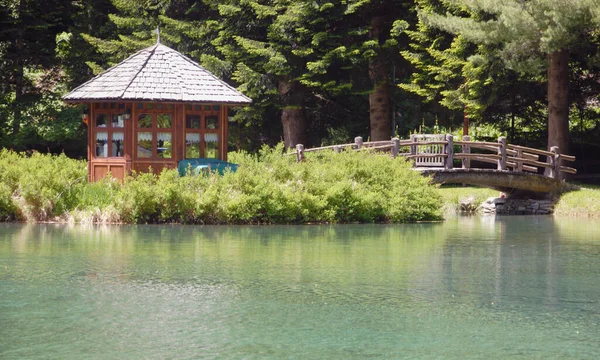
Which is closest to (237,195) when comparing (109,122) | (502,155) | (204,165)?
(204,165)

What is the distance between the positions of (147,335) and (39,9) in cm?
3691

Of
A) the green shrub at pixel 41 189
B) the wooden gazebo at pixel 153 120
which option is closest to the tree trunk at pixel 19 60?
the wooden gazebo at pixel 153 120

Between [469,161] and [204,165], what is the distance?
8.70 m

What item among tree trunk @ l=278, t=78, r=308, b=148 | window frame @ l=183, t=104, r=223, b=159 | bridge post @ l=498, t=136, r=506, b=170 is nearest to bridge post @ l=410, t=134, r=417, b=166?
bridge post @ l=498, t=136, r=506, b=170

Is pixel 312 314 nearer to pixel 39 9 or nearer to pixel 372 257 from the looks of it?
pixel 372 257

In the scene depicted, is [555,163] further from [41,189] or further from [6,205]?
[6,205]

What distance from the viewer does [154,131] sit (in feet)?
95.3

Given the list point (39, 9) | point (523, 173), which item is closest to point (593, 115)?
point (523, 173)

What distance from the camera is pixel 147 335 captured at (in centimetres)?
1116

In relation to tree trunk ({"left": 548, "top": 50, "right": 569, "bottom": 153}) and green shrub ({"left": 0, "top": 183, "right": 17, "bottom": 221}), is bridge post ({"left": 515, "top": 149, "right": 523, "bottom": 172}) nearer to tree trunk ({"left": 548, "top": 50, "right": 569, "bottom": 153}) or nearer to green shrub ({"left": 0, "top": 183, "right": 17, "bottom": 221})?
tree trunk ({"left": 548, "top": 50, "right": 569, "bottom": 153})

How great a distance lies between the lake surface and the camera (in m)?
10.8

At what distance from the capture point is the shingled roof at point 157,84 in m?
28.5

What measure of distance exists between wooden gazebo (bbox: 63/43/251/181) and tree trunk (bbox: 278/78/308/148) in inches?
383

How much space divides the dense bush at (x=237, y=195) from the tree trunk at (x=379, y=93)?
39.2 ft
